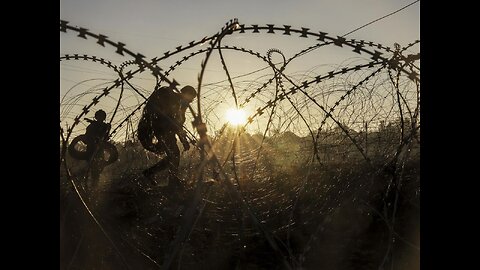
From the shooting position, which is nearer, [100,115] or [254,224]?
[254,224]

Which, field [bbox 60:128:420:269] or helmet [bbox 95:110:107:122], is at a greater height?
helmet [bbox 95:110:107:122]

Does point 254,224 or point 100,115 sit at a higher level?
point 100,115

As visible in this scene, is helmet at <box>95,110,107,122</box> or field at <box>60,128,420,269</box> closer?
field at <box>60,128,420,269</box>

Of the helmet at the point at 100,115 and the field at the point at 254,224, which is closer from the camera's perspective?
the field at the point at 254,224

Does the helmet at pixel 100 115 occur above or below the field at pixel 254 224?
above

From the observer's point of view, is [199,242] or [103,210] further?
[103,210]
